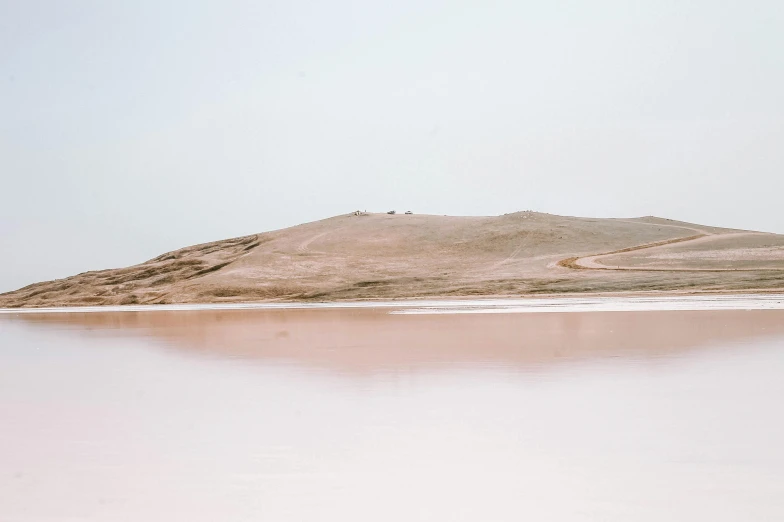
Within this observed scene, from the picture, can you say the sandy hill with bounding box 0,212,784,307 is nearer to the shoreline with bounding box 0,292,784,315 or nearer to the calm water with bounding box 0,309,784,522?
the shoreline with bounding box 0,292,784,315

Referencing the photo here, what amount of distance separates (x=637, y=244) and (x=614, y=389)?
220 ft

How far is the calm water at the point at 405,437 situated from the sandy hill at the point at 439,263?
35.6 m

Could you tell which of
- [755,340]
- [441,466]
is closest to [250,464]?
[441,466]

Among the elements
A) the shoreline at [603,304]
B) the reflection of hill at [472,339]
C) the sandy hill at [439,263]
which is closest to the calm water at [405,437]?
the reflection of hill at [472,339]

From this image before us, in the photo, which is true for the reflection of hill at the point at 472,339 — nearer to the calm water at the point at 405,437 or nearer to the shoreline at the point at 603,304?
the calm water at the point at 405,437

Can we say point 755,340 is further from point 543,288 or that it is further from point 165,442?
point 543,288

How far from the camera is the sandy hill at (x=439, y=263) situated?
5225 centimetres

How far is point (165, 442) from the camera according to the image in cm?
675

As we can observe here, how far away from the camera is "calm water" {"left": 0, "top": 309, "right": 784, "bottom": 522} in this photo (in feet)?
16.2

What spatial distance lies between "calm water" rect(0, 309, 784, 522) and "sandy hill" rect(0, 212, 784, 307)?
3563 centimetres

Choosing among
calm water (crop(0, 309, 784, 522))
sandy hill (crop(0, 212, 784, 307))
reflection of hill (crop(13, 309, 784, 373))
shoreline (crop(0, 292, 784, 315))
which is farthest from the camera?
sandy hill (crop(0, 212, 784, 307))

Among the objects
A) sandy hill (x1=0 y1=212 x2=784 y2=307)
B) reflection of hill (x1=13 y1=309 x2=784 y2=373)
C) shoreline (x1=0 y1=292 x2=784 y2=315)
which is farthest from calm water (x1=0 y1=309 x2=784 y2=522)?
sandy hill (x1=0 y1=212 x2=784 y2=307)

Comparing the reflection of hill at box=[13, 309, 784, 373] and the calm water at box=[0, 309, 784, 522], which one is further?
the reflection of hill at box=[13, 309, 784, 373]

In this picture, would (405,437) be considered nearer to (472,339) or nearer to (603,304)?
(472,339)
